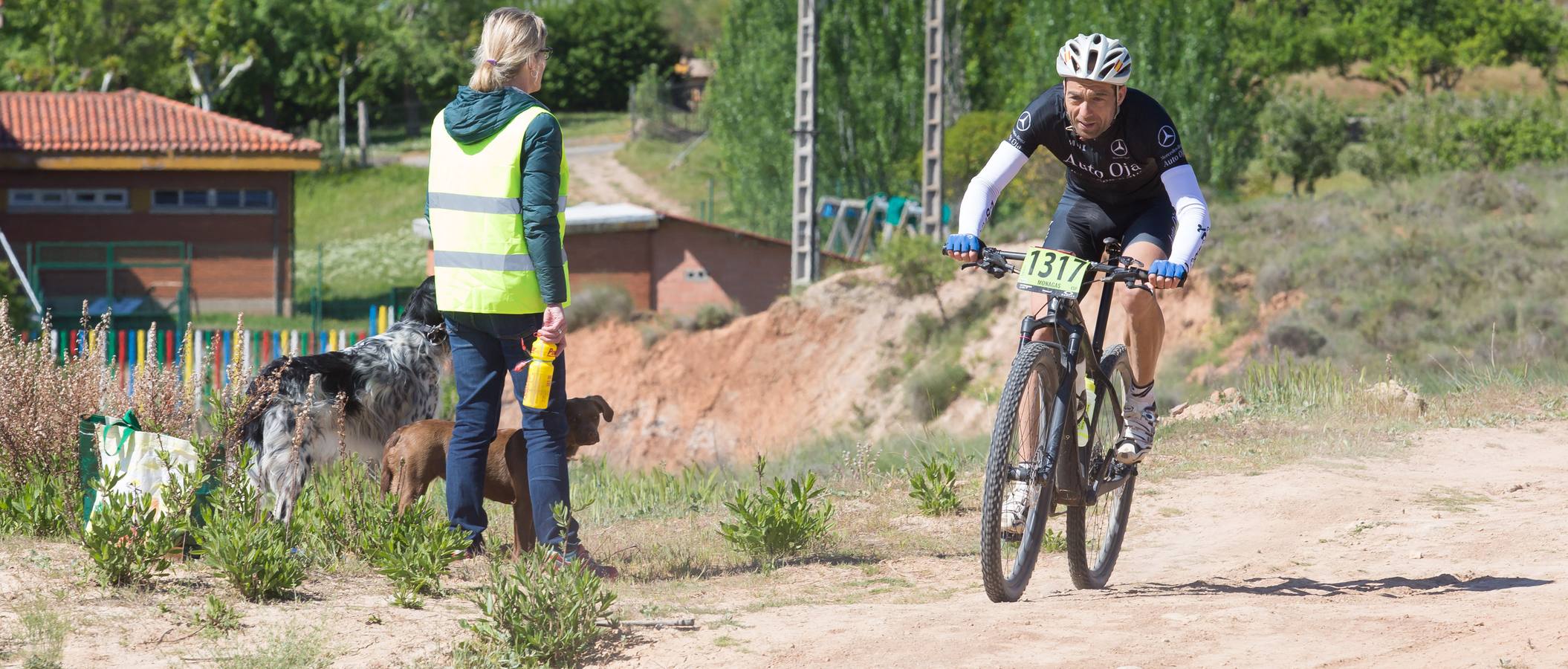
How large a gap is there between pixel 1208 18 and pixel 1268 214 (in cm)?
1148

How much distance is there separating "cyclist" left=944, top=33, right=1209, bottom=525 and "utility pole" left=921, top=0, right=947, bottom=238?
65.1ft

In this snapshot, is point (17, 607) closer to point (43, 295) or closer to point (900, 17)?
point (43, 295)

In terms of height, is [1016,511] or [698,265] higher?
[698,265]

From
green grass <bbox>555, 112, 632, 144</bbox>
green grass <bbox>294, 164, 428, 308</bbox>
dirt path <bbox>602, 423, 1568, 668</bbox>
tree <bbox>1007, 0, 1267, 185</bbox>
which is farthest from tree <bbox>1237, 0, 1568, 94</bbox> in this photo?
dirt path <bbox>602, 423, 1568, 668</bbox>

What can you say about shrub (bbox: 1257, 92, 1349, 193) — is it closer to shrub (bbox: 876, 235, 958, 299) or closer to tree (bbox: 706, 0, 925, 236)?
tree (bbox: 706, 0, 925, 236)

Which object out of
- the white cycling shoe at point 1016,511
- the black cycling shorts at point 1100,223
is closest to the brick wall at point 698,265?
the black cycling shorts at point 1100,223

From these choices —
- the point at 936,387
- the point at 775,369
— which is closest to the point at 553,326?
the point at 936,387

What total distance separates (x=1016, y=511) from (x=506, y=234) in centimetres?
207

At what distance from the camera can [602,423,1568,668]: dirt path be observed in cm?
469

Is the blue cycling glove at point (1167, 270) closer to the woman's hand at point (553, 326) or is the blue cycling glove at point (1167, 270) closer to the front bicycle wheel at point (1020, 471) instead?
the front bicycle wheel at point (1020, 471)

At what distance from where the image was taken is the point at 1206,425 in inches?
383

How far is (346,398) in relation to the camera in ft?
22.5

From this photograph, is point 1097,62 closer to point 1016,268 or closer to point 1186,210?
point 1186,210

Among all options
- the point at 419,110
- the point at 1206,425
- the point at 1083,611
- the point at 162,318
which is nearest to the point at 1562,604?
the point at 1083,611
